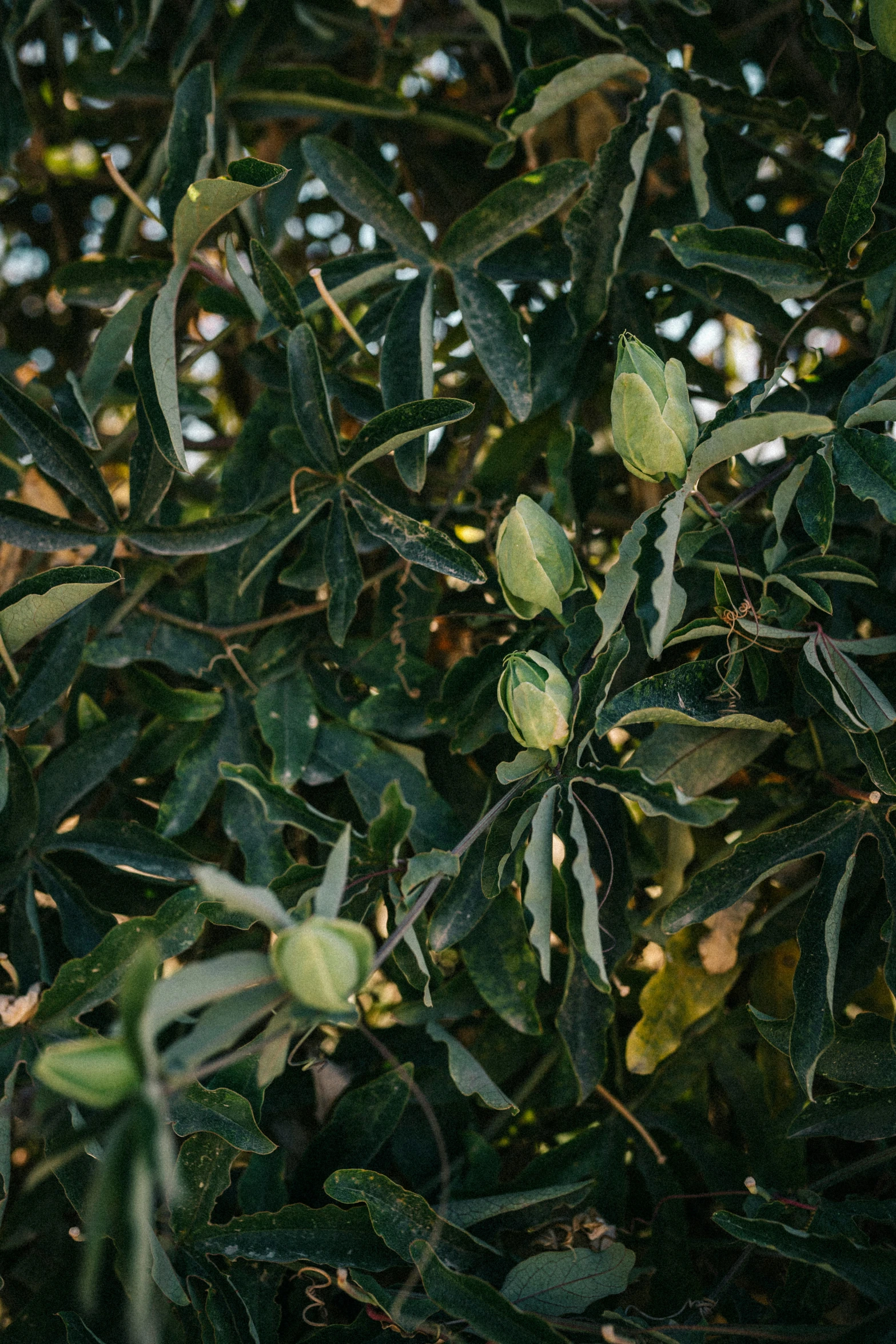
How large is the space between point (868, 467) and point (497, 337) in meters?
0.36

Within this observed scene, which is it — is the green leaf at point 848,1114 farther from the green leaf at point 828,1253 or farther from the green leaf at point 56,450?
the green leaf at point 56,450

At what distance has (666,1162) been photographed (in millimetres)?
960

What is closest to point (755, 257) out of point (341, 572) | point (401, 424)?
point (401, 424)

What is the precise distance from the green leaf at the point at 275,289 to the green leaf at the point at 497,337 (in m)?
0.16

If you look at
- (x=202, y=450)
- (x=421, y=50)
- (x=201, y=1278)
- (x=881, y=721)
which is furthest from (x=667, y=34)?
(x=201, y=1278)

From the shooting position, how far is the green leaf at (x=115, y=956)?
2.54 feet

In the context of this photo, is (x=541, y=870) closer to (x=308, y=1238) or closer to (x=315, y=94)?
(x=308, y=1238)

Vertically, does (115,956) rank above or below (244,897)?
below

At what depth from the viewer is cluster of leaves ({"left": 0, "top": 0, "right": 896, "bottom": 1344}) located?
2.41ft

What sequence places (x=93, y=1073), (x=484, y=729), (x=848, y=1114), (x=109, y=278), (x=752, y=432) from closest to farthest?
(x=93, y=1073) → (x=752, y=432) → (x=848, y=1114) → (x=484, y=729) → (x=109, y=278)

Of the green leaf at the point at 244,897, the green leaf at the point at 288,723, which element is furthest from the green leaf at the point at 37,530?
the green leaf at the point at 244,897

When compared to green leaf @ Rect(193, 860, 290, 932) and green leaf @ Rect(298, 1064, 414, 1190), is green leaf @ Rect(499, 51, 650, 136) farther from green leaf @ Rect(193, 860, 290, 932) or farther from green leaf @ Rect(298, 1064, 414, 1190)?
green leaf @ Rect(298, 1064, 414, 1190)

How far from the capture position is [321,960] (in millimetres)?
444

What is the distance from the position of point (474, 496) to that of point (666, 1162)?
2.36 feet
